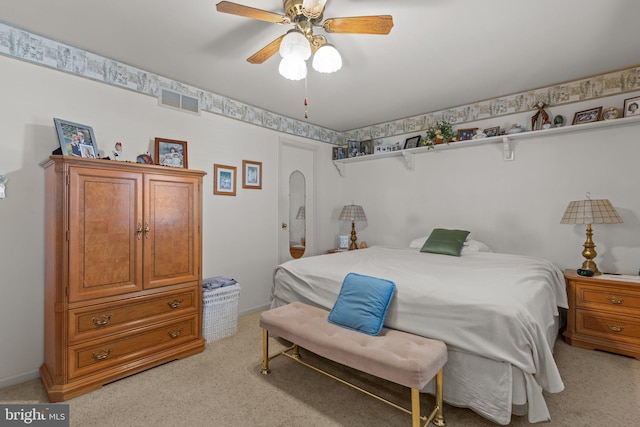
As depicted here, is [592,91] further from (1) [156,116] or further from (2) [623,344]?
(1) [156,116]

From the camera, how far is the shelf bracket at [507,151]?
3.30 metres

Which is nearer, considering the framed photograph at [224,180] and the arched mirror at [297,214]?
the framed photograph at [224,180]

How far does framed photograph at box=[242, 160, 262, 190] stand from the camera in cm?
358

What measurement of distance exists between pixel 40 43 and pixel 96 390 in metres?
2.58

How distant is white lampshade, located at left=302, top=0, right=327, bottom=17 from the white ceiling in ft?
0.68

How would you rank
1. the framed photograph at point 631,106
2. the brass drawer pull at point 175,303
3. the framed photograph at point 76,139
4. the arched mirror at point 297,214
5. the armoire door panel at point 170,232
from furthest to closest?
1. the arched mirror at point 297,214
2. the framed photograph at point 631,106
3. the brass drawer pull at point 175,303
4. the armoire door panel at point 170,232
5. the framed photograph at point 76,139

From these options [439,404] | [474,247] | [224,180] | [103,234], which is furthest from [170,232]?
[474,247]

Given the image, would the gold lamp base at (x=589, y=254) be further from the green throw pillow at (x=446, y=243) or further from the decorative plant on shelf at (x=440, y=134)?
the decorative plant on shelf at (x=440, y=134)

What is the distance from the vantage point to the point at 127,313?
223 centimetres

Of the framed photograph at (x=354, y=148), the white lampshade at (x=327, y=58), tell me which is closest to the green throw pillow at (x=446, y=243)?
the framed photograph at (x=354, y=148)

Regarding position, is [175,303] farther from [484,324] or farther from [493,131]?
[493,131]

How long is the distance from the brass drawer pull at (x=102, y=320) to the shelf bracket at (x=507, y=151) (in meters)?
4.09

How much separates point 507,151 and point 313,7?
9.11ft

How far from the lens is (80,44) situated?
2340mm
